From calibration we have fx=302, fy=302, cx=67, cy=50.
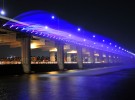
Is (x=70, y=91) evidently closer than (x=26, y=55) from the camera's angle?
Yes

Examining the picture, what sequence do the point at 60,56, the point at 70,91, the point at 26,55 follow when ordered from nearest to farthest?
the point at 70,91
the point at 26,55
the point at 60,56

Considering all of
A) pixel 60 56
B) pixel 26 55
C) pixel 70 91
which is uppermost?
pixel 60 56

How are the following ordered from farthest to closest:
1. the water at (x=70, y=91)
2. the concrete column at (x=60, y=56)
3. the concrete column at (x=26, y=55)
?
the concrete column at (x=60, y=56)
the concrete column at (x=26, y=55)
the water at (x=70, y=91)

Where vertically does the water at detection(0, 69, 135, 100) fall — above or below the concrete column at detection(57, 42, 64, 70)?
below

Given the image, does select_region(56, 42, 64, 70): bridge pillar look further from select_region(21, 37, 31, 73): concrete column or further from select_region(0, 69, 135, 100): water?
select_region(0, 69, 135, 100): water

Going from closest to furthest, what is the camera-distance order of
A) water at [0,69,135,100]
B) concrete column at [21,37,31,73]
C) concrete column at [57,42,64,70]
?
1. water at [0,69,135,100]
2. concrete column at [21,37,31,73]
3. concrete column at [57,42,64,70]

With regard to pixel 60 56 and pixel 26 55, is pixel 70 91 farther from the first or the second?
pixel 60 56

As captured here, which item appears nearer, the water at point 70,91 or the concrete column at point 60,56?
the water at point 70,91

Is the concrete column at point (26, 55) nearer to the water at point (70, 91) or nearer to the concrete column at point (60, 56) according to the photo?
the concrete column at point (60, 56)

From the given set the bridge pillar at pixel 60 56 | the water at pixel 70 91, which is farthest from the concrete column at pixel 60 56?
the water at pixel 70 91

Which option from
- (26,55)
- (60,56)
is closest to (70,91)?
(26,55)

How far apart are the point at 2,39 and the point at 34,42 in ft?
70.1

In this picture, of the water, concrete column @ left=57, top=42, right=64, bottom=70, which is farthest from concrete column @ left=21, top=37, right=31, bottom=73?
the water

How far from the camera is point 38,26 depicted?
73562 millimetres
